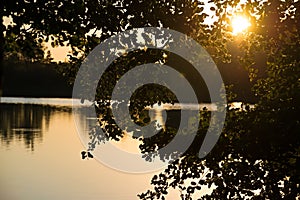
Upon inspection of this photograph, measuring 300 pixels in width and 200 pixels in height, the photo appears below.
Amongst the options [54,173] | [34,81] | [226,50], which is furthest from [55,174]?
[34,81]

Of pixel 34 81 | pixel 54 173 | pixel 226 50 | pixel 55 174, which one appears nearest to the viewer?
pixel 226 50

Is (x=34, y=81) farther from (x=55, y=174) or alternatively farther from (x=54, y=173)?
(x=55, y=174)

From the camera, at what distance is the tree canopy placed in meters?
8.24

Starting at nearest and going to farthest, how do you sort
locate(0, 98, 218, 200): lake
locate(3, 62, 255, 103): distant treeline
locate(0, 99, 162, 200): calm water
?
locate(0, 98, 218, 200): lake → locate(0, 99, 162, 200): calm water → locate(3, 62, 255, 103): distant treeline

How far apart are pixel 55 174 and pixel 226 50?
37.2m

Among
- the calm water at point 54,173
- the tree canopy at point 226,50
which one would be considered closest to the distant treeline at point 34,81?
the calm water at point 54,173

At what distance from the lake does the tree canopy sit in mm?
26551

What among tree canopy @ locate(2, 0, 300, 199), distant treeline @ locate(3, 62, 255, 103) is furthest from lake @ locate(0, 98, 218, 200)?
distant treeline @ locate(3, 62, 255, 103)

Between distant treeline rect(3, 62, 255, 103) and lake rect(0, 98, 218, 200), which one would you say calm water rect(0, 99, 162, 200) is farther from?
distant treeline rect(3, 62, 255, 103)

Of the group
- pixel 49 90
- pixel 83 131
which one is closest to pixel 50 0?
pixel 83 131

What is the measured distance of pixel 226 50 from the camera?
10281mm

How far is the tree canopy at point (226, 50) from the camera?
8.24m

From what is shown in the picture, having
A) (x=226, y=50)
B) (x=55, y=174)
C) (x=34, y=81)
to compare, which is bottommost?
(x=55, y=174)

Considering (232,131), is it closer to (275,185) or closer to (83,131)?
(275,185)
